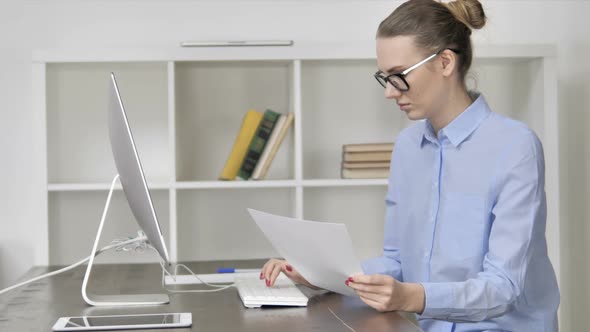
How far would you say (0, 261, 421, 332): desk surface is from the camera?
1.65 meters

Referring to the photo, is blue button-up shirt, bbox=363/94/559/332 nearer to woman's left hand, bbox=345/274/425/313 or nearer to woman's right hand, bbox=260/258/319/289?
woman's left hand, bbox=345/274/425/313

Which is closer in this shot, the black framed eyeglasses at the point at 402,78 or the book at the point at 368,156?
the black framed eyeglasses at the point at 402,78

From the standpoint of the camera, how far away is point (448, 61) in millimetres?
2006

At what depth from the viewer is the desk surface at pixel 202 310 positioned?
5.41 feet

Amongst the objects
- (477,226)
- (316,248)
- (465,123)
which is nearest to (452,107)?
(465,123)

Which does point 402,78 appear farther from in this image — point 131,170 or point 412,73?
point 131,170

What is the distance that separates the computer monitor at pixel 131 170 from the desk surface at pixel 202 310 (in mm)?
181

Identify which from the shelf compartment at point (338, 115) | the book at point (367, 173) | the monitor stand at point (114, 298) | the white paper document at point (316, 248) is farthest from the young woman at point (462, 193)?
the shelf compartment at point (338, 115)

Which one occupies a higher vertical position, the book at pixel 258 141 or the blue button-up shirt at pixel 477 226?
the book at pixel 258 141

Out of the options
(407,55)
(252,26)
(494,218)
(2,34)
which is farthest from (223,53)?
(494,218)

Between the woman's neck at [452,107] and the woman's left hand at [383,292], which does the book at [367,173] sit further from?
the woman's left hand at [383,292]

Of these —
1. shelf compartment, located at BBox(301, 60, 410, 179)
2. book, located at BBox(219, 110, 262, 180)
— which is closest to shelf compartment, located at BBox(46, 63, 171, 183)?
book, located at BBox(219, 110, 262, 180)

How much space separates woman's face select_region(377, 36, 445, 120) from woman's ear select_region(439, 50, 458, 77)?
0.01 meters

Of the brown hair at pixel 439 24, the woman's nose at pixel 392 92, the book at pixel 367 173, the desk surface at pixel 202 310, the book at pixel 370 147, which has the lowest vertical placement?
the desk surface at pixel 202 310
